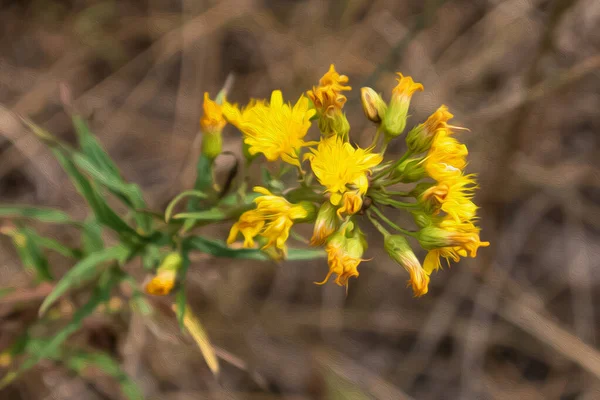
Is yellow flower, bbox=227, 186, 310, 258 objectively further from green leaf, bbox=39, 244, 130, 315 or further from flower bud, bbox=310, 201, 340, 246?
green leaf, bbox=39, 244, 130, 315

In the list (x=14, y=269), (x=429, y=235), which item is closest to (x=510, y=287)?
(x=429, y=235)

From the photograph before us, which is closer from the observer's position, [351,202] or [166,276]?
[351,202]

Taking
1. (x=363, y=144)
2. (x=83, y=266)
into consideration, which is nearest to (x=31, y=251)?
(x=83, y=266)

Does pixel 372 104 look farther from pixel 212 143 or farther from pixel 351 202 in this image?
pixel 212 143

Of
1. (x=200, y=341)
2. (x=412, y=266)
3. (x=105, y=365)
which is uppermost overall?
(x=412, y=266)

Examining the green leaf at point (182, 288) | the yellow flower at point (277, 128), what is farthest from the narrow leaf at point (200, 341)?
the yellow flower at point (277, 128)

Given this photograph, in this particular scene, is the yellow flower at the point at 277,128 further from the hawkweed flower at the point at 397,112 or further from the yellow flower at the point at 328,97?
the hawkweed flower at the point at 397,112
